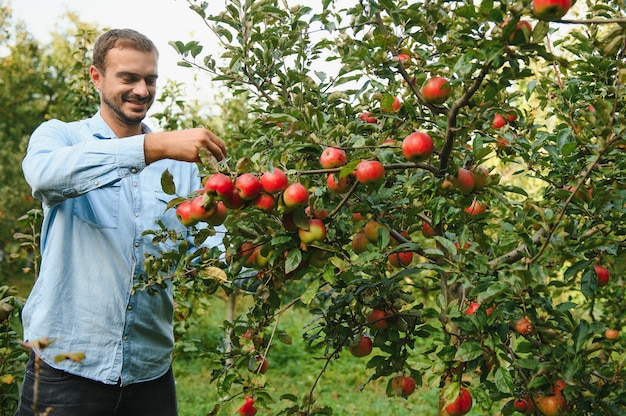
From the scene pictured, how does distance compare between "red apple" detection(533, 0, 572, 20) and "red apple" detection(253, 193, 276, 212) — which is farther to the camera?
"red apple" detection(253, 193, 276, 212)

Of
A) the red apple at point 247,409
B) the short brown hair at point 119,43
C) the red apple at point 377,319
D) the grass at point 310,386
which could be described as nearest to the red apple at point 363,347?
the red apple at point 377,319

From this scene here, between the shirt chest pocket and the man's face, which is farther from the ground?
the man's face

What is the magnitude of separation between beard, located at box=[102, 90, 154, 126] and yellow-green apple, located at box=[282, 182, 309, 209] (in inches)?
38.9

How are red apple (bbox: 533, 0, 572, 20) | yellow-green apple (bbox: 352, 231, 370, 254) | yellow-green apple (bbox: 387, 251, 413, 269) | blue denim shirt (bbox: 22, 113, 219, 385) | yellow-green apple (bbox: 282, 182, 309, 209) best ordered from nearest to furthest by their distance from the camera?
red apple (bbox: 533, 0, 572, 20), yellow-green apple (bbox: 282, 182, 309, 209), yellow-green apple (bbox: 352, 231, 370, 254), blue denim shirt (bbox: 22, 113, 219, 385), yellow-green apple (bbox: 387, 251, 413, 269)

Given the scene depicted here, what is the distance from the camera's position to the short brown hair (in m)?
2.21

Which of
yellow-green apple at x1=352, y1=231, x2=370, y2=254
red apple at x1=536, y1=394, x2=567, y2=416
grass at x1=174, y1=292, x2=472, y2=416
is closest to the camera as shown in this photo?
red apple at x1=536, y1=394, x2=567, y2=416

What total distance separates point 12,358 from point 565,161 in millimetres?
2256

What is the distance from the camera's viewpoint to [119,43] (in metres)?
2.21

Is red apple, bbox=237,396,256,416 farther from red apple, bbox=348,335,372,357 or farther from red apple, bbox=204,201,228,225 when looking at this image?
red apple, bbox=204,201,228,225

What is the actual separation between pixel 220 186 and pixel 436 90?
60cm

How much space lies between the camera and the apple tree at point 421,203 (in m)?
1.45

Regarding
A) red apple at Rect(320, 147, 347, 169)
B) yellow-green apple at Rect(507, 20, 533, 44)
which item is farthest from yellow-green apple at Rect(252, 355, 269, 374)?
yellow-green apple at Rect(507, 20, 533, 44)

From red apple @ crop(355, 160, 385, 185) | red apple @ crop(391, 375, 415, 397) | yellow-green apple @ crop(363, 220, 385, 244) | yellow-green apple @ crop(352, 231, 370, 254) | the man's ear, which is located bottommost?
red apple @ crop(391, 375, 415, 397)

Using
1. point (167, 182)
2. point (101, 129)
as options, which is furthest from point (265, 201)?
point (101, 129)
